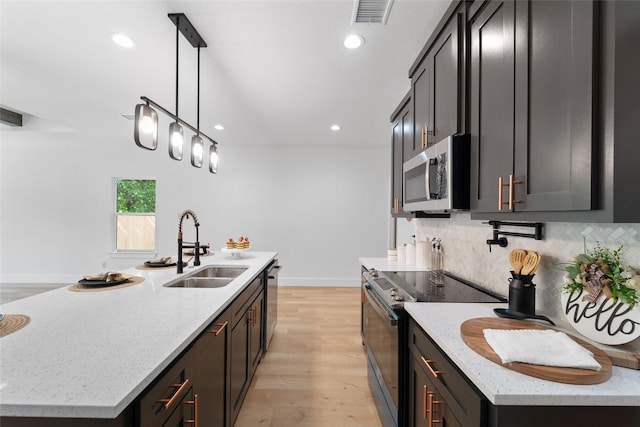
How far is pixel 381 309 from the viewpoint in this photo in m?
1.68

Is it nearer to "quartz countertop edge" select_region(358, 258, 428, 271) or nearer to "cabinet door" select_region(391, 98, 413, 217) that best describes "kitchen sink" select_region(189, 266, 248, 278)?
"quartz countertop edge" select_region(358, 258, 428, 271)

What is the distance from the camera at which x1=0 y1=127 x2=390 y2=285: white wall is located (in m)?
5.20

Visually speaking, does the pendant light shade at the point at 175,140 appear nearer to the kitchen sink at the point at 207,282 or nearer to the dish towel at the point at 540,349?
the kitchen sink at the point at 207,282

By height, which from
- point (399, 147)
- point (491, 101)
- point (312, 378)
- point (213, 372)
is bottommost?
point (312, 378)

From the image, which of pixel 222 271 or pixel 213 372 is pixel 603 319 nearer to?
pixel 213 372

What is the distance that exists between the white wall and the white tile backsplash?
118 inches

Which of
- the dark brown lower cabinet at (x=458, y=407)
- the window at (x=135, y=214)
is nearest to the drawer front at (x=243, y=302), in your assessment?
the dark brown lower cabinet at (x=458, y=407)

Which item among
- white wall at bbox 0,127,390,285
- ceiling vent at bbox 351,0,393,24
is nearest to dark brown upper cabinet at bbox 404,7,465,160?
ceiling vent at bbox 351,0,393,24

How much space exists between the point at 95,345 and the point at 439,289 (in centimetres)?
173

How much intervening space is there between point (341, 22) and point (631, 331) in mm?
2099

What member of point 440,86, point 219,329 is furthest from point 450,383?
point 440,86

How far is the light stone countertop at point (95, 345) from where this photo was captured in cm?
65

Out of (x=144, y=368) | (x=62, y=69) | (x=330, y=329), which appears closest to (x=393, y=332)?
(x=144, y=368)

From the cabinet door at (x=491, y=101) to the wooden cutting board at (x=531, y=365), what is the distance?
492 mm
